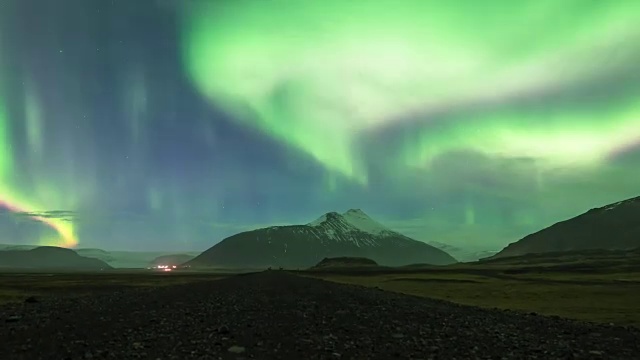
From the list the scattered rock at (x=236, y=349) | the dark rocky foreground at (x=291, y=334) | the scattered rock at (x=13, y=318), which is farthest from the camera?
the scattered rock at (x=13, y=318)

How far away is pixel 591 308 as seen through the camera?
148ft

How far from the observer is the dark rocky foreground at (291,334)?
18.0m

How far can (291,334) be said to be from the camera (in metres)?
21.5

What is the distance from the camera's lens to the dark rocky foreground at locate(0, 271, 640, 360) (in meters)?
18.0

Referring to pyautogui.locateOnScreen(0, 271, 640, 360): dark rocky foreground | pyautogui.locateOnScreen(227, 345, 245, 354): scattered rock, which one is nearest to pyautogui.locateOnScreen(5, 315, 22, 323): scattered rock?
pyautogui.locateOnScreen(0, 271, 640, 360): dark rocky foreground

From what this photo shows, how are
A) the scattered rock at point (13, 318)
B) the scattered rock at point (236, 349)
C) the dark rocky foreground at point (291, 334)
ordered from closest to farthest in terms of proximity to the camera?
the scattered rock at point (236, 349) < the dark rocky foreground at point (291, 334) < the scattered rock at point (13, 318)

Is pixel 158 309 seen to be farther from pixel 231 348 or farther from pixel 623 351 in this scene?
pixel 623 351

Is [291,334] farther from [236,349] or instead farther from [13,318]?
[13,318]

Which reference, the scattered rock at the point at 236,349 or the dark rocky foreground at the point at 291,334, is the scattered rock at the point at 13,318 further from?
the scattered rock at the point at 236,349

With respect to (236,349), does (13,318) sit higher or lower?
higher

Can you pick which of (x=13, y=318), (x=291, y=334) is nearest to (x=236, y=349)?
(x=291, y=334)

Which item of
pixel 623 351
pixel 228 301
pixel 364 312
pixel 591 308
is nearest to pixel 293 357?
pixel 364 312

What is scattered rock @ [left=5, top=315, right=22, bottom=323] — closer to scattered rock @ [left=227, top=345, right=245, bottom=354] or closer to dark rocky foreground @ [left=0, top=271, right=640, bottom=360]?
dark rocky foreground @ [left=0, top=271, right=640, bottom=360]

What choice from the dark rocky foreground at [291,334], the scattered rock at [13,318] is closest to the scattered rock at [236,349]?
the dark rocky foreground at [291,334]
